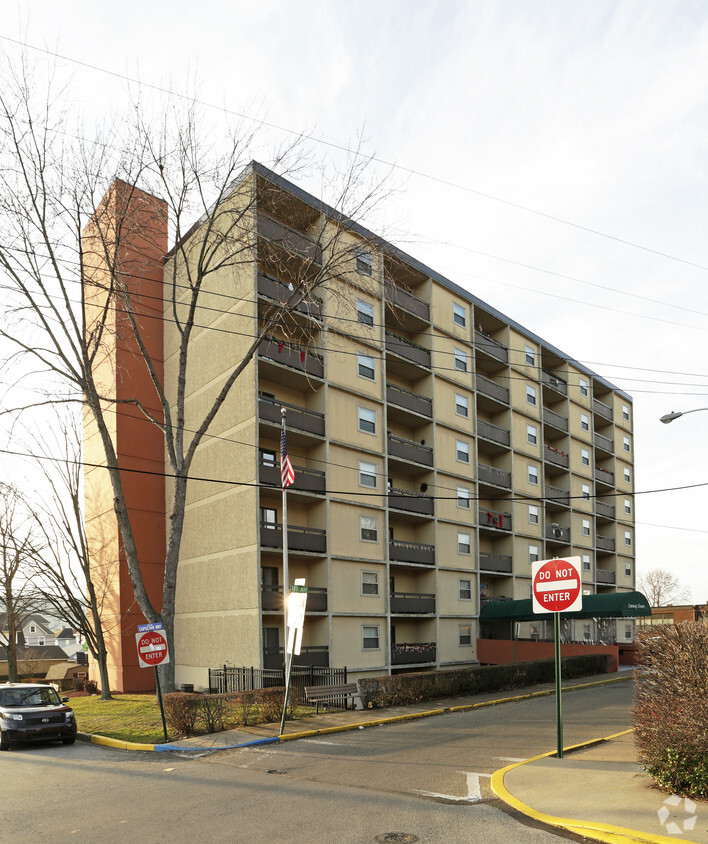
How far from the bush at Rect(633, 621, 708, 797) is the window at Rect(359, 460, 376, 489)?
2147cm

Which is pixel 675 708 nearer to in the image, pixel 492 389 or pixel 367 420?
pixel 367 420

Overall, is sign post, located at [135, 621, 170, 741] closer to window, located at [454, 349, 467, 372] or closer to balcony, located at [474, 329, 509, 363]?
window, located at [454, 349, 467, 372]

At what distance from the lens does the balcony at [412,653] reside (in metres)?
32.2

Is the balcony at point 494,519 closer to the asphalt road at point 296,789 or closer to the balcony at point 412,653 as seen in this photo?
the balcony at point 412,653

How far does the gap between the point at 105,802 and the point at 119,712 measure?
12790 mm

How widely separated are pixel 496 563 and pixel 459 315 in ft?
43.8

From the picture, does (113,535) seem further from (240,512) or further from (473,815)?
(473,815)

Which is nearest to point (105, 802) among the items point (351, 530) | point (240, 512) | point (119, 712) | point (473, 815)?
point (473, 815)

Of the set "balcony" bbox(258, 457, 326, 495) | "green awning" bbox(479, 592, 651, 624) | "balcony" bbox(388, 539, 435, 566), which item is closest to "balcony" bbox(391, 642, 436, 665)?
"balcony" bbox(388, 539, 435, 566)

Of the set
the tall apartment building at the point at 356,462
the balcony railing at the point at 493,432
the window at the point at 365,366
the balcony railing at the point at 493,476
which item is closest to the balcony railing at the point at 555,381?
the tall apartment building at the point at 356,462

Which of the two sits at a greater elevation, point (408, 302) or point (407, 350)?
point (408, 302)

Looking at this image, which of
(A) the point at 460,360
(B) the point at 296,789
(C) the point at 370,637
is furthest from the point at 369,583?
(B) the point at 296,789

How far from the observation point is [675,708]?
9609 mm

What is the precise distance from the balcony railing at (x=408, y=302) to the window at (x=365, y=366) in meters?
2.97
